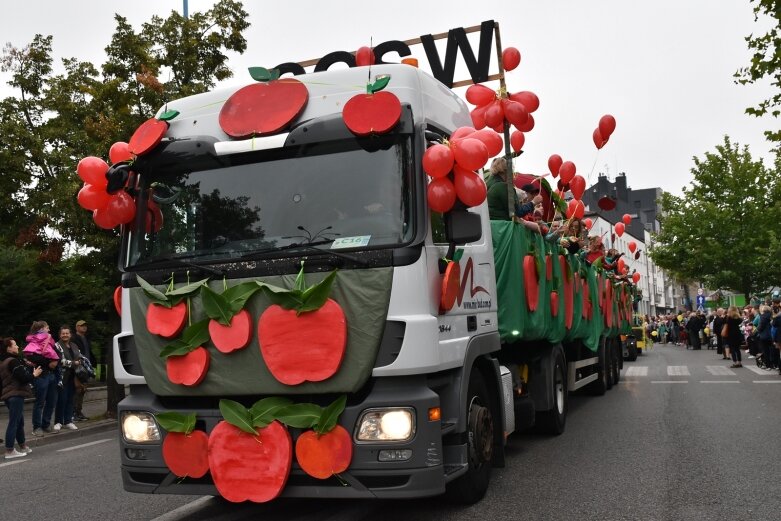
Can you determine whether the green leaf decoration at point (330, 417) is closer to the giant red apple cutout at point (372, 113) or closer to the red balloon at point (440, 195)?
the red balloon at point (440, 195)

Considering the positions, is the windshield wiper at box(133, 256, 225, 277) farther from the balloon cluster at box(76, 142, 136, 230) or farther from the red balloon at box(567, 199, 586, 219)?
the red balloon at box(567, 199, 586, 219)

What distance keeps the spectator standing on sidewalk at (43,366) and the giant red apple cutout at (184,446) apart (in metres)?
6.98

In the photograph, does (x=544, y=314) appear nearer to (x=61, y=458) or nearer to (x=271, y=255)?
(x=271, y=255)

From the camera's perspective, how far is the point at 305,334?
4.28 meters

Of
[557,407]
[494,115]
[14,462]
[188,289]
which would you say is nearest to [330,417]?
[188,289]

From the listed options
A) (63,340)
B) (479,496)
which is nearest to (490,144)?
(479,496)

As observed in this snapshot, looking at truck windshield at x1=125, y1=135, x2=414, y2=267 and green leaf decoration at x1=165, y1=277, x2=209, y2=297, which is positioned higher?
truck windshield at x1=125, y1=135, x2=414, y2=267

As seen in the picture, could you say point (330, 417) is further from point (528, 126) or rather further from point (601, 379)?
point (601, 379)

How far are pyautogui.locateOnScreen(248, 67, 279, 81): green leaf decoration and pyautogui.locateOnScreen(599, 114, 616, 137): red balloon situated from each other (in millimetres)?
5330

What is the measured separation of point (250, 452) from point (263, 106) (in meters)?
2.08

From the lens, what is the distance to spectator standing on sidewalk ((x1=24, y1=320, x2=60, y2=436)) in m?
10.6

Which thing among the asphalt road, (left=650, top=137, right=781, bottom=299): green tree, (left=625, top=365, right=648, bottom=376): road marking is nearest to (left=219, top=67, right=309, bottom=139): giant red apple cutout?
the asphalt road

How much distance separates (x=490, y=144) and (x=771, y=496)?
334 cm

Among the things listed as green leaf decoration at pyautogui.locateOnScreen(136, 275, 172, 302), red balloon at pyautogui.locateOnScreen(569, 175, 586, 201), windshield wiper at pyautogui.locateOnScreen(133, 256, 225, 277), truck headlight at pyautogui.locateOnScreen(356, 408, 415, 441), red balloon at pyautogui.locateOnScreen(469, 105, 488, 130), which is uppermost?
red balloon at pyautogui.locateOnScreen(469, 105, 488, 130)
